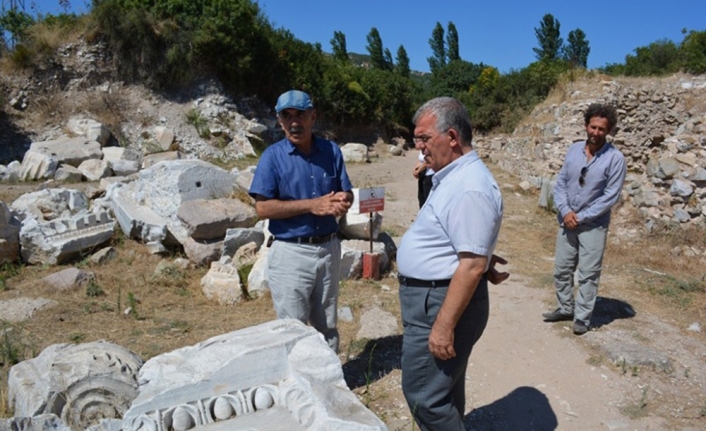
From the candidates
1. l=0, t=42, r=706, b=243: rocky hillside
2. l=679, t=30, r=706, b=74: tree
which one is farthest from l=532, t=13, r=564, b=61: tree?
l=0, t=42, r=706, b=243: rocky hillside

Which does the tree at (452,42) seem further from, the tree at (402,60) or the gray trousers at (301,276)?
the gray trousers at (301,276)

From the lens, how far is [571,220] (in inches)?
153

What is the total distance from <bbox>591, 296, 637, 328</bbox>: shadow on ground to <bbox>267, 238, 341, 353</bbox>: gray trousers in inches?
97.3

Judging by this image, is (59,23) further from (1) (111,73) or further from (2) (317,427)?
(2) (317,427)

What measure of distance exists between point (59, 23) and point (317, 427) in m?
16.9

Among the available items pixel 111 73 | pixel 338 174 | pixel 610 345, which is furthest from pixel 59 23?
pixel 610 345

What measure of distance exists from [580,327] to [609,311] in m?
0.74

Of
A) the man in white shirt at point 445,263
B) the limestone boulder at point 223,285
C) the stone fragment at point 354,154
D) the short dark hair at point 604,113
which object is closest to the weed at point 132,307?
the limestone boulder at point 223,285

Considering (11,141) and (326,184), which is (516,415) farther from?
(11,141)

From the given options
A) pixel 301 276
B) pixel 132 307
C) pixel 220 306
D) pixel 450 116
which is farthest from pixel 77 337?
pixel 450 116

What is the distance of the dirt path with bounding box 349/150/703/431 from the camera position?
3115 mm

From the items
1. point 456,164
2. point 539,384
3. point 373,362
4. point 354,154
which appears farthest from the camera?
point 354,154

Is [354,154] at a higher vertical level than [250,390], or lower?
higher

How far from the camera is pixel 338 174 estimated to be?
3.29 meters
